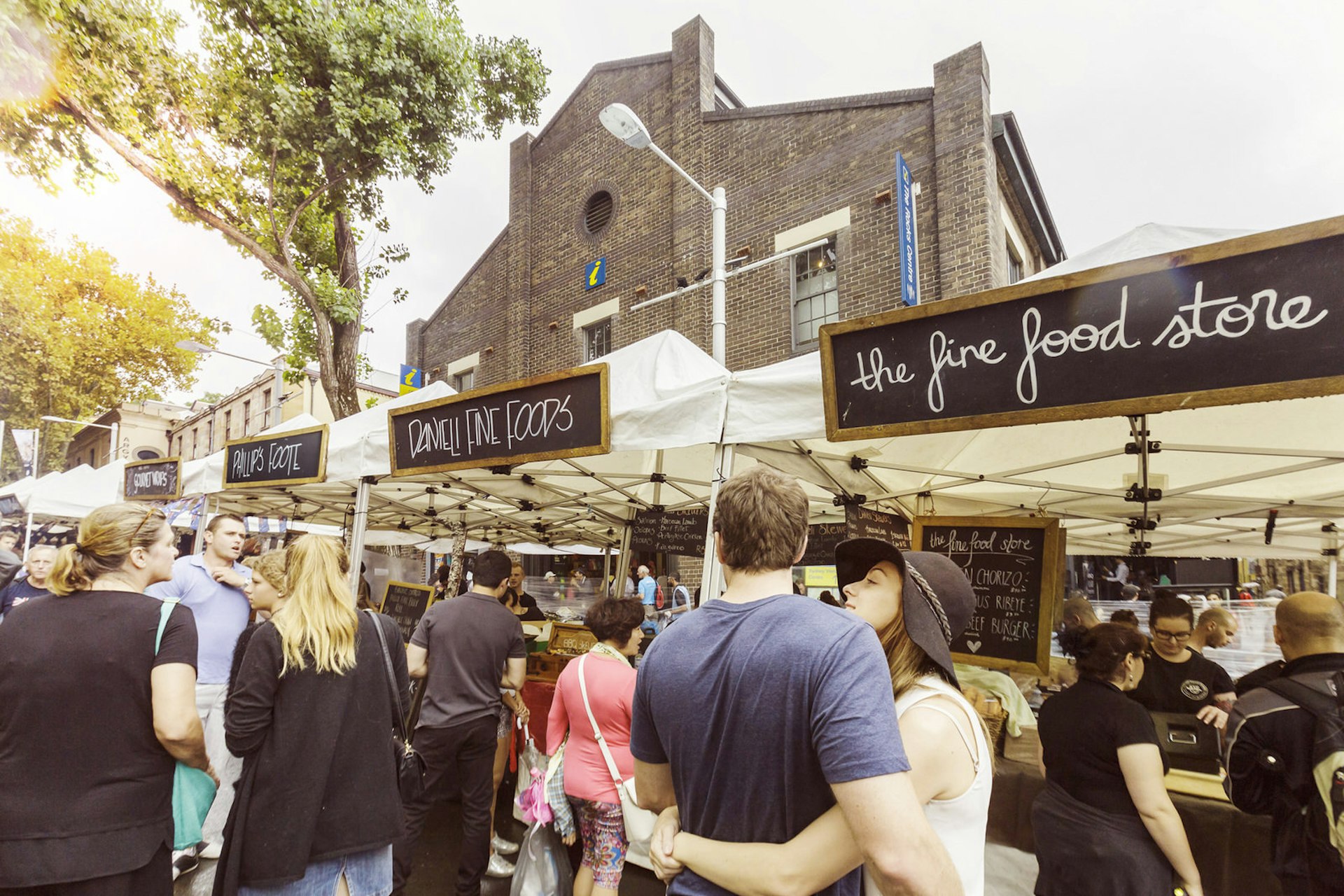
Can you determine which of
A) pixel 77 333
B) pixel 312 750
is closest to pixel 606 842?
pixel 312 750

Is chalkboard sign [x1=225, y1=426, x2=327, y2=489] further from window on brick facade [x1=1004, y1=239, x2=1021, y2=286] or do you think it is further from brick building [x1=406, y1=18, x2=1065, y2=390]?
window on brick facade [x1=1004, y1=239, x2=1021, y2=286]

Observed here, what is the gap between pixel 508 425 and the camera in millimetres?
4500

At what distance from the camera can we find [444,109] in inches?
411

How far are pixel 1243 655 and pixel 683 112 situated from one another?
13.6m

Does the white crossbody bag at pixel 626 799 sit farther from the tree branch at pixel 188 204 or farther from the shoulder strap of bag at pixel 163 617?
the tree branch at pixel 188 204

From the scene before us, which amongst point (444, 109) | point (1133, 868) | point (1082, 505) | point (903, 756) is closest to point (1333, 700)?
point (1133, 868)

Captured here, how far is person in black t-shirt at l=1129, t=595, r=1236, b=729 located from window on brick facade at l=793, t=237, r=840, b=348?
27.8 ft

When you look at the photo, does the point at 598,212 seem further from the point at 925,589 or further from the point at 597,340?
the point at 925,589

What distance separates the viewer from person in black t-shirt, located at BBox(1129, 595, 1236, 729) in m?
3.87

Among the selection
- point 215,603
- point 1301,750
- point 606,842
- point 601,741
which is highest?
point 215,603

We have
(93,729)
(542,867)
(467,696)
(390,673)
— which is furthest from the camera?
(467,696)

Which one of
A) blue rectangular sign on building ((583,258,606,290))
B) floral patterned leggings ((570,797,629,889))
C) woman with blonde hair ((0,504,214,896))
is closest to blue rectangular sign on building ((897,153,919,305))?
blue rectangular sign on building ((583,258,606,290))

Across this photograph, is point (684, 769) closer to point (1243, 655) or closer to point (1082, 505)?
point (1082, 505)

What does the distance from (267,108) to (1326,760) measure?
1265 centimetres
